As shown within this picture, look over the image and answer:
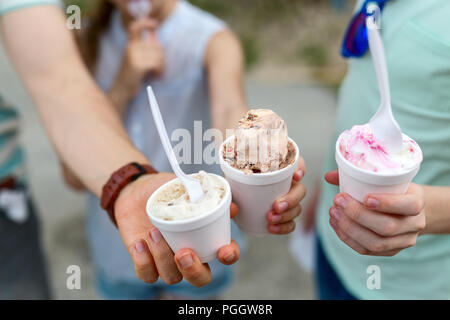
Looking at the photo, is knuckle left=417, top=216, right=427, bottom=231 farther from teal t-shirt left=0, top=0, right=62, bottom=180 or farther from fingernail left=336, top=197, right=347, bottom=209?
teal t-shirt left=0, top=0, right=62, bottom=180

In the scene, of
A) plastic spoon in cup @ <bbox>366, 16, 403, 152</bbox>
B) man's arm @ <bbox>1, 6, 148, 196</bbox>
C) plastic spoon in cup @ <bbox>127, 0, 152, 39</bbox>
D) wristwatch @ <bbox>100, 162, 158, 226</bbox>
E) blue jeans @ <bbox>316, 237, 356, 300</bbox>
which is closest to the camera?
plastic spoon in cup @ <bbox>366, 16, 403, 152</bbox>

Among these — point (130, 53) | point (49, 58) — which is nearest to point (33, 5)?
point (49, 58)

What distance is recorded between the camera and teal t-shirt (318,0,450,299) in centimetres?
76

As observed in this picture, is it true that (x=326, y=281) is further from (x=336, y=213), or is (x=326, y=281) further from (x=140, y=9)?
(x=140, y=9)

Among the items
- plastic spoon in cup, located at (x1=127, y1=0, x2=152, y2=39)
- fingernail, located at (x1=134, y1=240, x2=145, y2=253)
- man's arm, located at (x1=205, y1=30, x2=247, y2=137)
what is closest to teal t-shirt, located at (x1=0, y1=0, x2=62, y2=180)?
plastic spoon in cup, located at (x1=127, y1=0, x2=152, y2=39)

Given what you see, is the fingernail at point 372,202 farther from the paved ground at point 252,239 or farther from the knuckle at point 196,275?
the paved ground at point 252,239

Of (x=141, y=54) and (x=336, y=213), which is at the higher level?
(x=141, y=54)

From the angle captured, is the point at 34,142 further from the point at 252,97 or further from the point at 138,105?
the point at 138,105

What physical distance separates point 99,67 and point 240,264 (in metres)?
1.16

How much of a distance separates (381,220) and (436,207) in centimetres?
14

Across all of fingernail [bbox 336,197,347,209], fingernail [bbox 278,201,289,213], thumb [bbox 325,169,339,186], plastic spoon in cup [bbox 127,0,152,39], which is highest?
plastic spoon in cup [bbox 127,0,152,39]

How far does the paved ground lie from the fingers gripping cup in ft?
1.98

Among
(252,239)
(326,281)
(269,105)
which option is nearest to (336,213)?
(326,281)

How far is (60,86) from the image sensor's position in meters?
1.03
